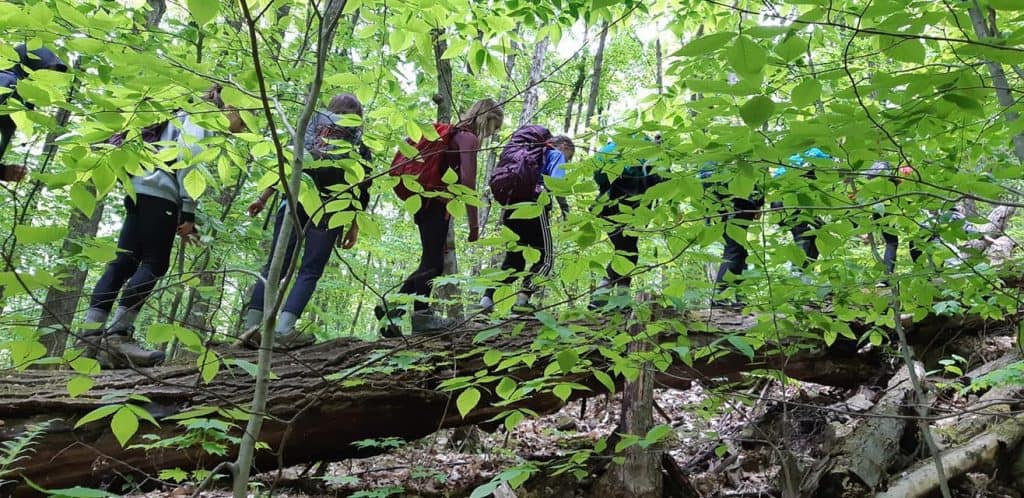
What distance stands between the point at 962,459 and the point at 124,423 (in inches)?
194

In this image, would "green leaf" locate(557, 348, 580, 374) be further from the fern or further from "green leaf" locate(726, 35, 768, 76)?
the fern

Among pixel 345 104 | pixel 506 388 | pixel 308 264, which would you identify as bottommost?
pixel 506 388

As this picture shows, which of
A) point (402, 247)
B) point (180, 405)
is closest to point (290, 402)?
point (180, 405)

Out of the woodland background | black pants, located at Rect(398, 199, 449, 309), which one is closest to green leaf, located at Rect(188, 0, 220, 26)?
the woodland background

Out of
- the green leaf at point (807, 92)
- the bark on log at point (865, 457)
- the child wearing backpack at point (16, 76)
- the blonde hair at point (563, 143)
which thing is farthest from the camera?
the bark on log at point (865, 457)

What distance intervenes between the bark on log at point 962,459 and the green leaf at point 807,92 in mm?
3480

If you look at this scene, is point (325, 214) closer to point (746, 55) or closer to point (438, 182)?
point (438, 182)

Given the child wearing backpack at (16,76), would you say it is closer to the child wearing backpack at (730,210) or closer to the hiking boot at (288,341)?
the hiking boot at (288,341)

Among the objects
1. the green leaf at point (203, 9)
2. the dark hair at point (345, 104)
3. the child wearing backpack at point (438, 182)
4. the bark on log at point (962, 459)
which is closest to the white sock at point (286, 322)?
the child wearing backpack at point (438, 182)

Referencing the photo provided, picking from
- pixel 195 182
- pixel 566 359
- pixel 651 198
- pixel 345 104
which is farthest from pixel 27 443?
pixel 651 198

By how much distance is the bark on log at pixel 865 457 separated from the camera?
152 inches

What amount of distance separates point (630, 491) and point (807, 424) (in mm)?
2385

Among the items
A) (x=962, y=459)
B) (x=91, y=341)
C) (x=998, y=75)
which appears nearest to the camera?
(x=91, y=341)

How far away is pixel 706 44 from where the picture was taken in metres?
1.21
